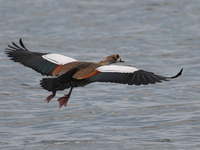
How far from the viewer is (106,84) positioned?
480 inches

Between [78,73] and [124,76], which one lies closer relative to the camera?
[124,76]

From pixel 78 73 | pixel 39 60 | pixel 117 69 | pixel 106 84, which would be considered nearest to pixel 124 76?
pixel 117 69

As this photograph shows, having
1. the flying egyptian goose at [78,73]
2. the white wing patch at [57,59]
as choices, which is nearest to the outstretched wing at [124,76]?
the flying egyptian goose at [78,73]

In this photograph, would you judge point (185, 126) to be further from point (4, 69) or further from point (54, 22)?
point (54, 22)

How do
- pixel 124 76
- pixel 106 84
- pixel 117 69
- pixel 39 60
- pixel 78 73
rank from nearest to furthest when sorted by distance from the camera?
pixel 124 76, pixel 117 69, pixel 78 73, pixel 39 60, pixel 106 84

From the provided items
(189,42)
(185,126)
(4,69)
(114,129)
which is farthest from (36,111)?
(189,42)

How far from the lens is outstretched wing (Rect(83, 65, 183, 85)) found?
25.6 feet

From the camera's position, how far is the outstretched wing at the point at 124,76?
25.6ft

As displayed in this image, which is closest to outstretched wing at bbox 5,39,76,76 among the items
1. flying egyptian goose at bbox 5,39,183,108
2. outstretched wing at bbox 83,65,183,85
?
flying egyptian goose at bbox 5,39,183,108

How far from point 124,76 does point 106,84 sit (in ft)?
14.1

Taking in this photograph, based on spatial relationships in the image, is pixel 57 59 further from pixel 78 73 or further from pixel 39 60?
pixel 78 73

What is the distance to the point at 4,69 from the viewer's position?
534 inches

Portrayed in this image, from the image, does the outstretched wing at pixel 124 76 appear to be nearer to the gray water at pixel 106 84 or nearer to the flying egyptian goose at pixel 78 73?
the flying egyptian goose at pixel 78 73

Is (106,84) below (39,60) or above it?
below
